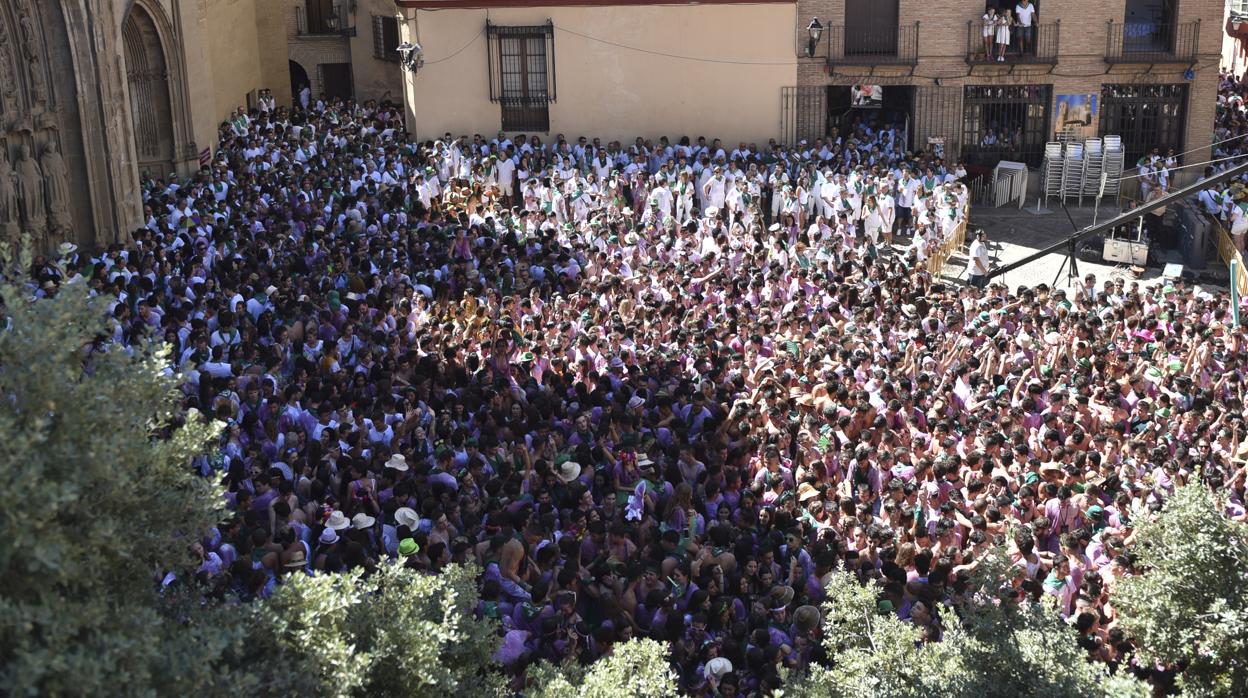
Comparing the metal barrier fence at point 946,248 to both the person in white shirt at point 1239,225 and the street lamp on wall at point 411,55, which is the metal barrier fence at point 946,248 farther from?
the street lamp on wall at point 411,55

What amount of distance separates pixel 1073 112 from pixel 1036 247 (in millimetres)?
4768

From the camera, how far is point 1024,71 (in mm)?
27016

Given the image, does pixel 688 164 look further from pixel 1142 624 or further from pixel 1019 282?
pixel 1142 624

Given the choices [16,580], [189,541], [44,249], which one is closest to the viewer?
[16,580]

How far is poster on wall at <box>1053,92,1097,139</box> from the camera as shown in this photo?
27172 mm

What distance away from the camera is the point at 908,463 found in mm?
12070

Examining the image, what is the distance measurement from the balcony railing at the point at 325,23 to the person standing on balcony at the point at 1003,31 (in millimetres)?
15559

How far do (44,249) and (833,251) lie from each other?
10.8 m

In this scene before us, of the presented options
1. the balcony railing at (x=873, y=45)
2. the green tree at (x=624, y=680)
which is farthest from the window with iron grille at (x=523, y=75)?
the green tree at (x=624, y=680)

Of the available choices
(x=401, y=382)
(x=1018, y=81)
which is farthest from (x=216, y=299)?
(x=1018, y=81)

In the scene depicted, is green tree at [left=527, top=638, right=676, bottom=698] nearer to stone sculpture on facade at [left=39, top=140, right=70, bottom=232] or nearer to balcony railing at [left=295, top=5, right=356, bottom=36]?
stone sculpture on facade at [left=39, top=140, right=70, bottom=232]

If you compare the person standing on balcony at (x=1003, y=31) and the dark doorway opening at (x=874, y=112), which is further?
the dark doorway opening at (x=874, y=112)

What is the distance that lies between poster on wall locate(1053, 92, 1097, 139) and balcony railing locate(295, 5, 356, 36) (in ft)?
54.8

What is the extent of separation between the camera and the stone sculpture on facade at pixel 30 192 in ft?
59.3
